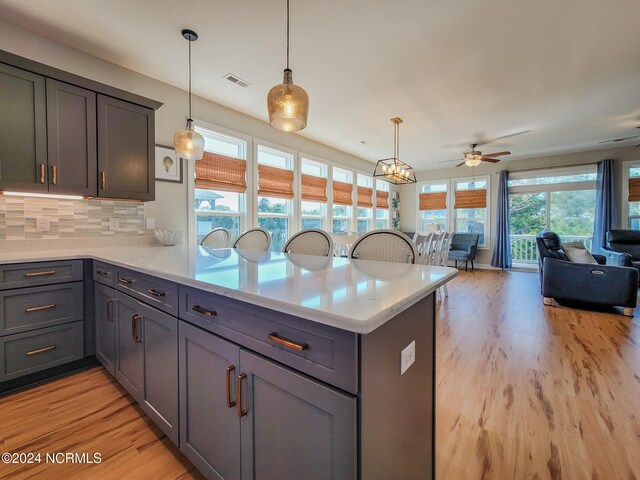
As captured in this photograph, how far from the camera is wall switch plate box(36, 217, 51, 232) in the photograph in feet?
7.80

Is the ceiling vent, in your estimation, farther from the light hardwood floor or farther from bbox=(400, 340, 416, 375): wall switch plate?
bbox=(400, 340, 416, 375): wall switch plate

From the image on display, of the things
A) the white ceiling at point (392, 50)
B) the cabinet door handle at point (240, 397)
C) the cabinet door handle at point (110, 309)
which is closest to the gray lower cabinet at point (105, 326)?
the cabinet door handle at point (110, 309)

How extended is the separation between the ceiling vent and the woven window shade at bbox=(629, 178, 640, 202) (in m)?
7.45

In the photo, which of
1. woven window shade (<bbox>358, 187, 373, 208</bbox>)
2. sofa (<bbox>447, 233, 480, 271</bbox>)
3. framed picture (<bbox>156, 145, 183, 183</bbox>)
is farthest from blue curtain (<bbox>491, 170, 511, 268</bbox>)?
framed picture (<bbox>156, 145, 183, 183</bbox>)

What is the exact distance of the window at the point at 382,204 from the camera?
761cm

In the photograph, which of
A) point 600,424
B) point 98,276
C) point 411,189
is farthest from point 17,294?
point 411,189

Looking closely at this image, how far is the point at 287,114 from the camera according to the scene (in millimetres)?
1619

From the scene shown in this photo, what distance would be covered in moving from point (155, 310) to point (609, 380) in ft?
9.75

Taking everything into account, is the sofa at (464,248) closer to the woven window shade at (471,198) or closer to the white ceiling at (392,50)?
the woven window shade at (471,198)

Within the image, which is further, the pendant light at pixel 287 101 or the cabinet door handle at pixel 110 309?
the cabinet door handle at pixel 110 309

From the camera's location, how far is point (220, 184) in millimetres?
3730

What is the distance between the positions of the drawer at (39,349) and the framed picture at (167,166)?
1691 mm

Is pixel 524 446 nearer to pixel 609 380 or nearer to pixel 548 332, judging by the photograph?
pixel 609 380

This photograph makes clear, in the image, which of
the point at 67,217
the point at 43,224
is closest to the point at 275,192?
the point at 67,217
